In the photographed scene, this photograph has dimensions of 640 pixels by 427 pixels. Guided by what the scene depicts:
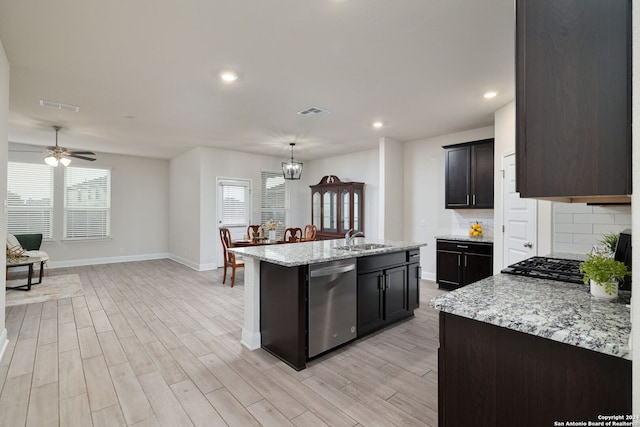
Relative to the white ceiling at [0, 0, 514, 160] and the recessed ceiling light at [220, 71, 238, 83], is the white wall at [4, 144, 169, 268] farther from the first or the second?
the recessed ceiling light at [220, 71, 238, 83]

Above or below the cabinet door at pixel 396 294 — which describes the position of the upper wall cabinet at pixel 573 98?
above

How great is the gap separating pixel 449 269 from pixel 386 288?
2.05 m

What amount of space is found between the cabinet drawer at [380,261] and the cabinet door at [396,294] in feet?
0.26

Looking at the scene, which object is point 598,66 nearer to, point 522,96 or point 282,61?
point 522,96

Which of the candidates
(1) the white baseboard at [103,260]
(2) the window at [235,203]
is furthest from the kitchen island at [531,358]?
(1) the white baseboard at [103,260]

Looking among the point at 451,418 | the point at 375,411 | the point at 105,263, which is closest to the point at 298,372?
the point at 375,411

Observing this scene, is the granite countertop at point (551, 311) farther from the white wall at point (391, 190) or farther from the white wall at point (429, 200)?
the white wall at point (391, 190)

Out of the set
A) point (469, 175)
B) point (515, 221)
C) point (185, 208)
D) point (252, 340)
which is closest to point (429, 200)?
point (469, 175)

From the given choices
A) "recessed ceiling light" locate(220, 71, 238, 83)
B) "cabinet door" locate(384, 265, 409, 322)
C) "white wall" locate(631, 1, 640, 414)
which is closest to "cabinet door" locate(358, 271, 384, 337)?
"cabinet door" locate(384, 265, 409, 322)

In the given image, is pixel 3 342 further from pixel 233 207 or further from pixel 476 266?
pixel 476 266

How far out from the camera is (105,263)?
7383 millimetres

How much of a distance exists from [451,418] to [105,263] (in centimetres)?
834

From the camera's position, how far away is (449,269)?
4.87 metres

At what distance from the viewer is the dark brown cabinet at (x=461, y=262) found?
4449 millimetres
